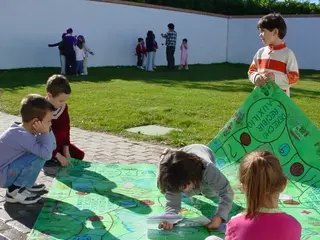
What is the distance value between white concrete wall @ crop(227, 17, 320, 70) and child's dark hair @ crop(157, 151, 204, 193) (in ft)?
71.9

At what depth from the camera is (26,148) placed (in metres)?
3.77

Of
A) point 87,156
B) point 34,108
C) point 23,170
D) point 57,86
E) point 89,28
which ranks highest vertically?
point 89,28

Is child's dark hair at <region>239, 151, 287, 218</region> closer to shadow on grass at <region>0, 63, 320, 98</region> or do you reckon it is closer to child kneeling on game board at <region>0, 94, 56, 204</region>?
child kneeling on game board at <region>0, 94, 56, 204</region>

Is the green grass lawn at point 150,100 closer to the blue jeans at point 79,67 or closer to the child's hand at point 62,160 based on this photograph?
the blue jeans at point 79,67

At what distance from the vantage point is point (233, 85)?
14242mm

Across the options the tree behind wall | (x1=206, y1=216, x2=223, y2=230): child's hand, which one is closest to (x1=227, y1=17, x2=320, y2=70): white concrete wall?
the tree behind wall

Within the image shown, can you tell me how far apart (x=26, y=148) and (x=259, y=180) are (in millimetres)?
2153

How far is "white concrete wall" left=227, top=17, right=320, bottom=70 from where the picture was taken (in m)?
23.5

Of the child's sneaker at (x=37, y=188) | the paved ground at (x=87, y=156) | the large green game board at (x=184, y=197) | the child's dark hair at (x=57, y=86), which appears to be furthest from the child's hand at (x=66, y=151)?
the child's sneaker at (x=37, y=188)

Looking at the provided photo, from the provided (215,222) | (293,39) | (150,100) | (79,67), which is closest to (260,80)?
(215,222)

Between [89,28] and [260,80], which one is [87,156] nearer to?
[260,80]

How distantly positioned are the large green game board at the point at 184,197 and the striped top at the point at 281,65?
0.60 ft

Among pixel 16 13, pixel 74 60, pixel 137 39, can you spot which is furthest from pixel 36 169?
pixel 137 39

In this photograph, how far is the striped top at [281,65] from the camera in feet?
16.1
